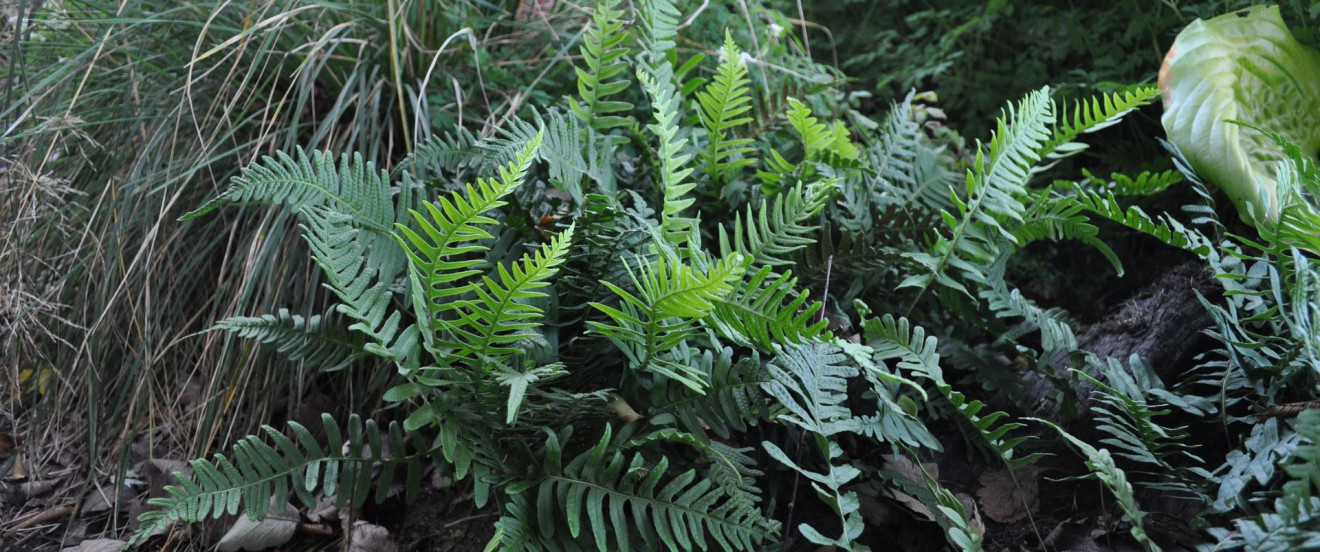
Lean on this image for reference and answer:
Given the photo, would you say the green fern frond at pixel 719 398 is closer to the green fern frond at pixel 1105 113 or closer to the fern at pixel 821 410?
the fern at pixel 821 410

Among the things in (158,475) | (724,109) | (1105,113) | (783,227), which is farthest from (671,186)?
(158,475)

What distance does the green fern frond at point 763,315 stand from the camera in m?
1.21

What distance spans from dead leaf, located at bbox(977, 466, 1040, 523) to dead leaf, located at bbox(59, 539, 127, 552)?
1.53 meters

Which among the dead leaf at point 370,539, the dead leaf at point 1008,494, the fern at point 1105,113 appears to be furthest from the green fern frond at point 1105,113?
the dead leaf at point 370,539

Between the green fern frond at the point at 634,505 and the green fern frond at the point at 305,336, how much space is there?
386mm

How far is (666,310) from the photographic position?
3.83 ft

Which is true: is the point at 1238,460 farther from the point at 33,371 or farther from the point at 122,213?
the point at 33,371

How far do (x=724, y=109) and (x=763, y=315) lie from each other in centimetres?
55

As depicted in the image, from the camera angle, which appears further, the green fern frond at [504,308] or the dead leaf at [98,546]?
the dead leaf at [98,546]

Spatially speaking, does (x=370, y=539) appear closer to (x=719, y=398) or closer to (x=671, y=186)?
(x=719, y=398)

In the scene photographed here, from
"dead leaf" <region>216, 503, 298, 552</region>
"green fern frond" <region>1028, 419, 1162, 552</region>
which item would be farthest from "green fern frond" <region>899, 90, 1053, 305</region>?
"dead leaf" <region>216, 503, 298, 552</region>

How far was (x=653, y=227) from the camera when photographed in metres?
1.39

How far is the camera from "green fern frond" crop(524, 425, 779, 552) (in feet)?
4.00

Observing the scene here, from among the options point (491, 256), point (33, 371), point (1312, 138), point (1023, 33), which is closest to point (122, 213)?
point (33, 371)
